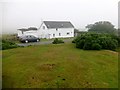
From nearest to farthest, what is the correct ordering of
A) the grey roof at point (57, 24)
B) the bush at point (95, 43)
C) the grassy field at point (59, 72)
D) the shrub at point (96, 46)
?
the grassy field at point (59, 72) < the shrub at point (96, 46) < the bush at point (95, 43) < the grey roof at point (57, 24)

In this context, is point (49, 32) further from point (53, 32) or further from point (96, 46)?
point (96, 46)

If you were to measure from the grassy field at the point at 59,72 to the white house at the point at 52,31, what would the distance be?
33.0 metres

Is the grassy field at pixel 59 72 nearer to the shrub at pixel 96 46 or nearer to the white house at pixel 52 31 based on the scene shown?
the shrub at pixel 96 46

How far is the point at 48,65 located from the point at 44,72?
191 centimetres

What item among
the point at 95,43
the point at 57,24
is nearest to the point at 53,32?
the point at 57,24

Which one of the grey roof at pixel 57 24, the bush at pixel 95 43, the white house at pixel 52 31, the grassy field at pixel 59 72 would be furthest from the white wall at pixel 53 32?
the grassy field at pixel 59 72

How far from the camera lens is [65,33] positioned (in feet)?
193

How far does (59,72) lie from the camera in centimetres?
1755

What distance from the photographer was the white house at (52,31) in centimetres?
5588

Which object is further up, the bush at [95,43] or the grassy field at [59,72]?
the bush at [95,43]

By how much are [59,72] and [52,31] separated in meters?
39.1

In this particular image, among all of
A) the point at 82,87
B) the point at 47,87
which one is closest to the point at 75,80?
the point at 82,87

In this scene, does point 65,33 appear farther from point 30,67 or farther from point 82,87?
point 82,87

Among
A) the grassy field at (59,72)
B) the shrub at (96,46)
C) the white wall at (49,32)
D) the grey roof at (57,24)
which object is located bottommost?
the grassy field at (59,72)
